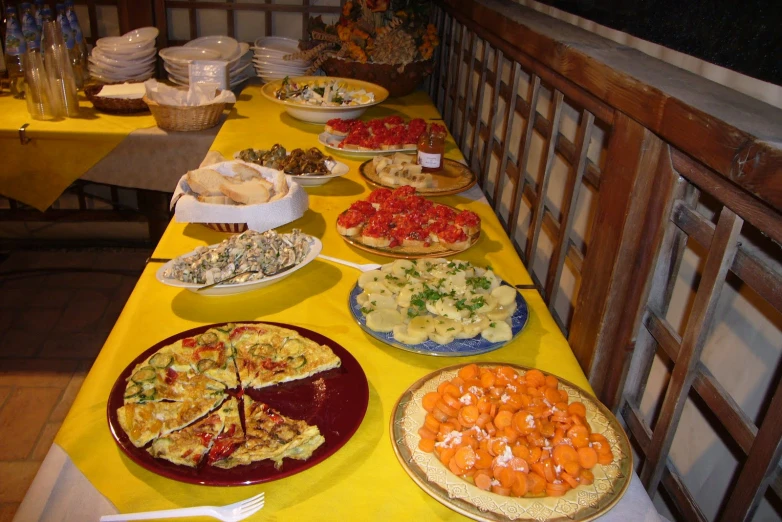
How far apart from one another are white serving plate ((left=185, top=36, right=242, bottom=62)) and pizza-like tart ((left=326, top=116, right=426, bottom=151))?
128cm

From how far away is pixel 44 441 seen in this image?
92.7 inches

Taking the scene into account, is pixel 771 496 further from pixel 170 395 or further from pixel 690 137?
pixel 170 395

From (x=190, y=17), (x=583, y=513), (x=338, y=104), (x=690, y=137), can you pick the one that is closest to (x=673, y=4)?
(x=690, y=137)

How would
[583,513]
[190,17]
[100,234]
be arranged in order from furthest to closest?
[100,234] → [190,17] → [583,513]

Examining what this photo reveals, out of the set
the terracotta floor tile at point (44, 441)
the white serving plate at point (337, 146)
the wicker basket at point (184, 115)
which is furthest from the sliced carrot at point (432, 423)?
the wicker basket at point (184, 115)

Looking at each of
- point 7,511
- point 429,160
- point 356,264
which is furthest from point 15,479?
point 429,160

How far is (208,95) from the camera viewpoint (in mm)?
2697

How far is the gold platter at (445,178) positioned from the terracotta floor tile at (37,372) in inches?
65.3

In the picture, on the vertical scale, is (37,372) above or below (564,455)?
below

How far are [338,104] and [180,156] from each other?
75 cm

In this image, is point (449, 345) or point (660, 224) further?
point (449, 345)

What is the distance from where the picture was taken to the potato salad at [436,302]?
1.20 metres

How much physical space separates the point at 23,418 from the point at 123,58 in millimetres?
1803

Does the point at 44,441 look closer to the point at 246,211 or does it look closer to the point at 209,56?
the point at 246,211
